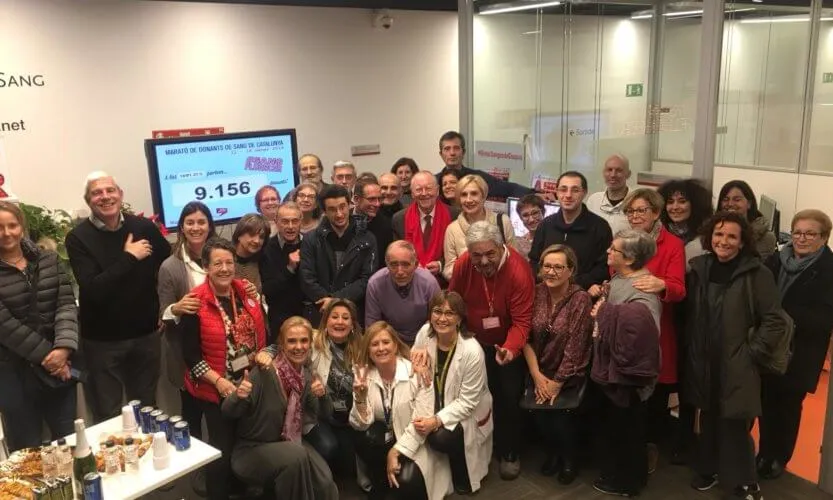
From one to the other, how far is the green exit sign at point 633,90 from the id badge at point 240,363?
10.8 ft

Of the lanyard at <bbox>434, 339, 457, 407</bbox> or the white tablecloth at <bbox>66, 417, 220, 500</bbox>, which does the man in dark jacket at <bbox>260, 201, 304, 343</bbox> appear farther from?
the white tablecloth at <bbox>66, 417, 220, 500</bbox>

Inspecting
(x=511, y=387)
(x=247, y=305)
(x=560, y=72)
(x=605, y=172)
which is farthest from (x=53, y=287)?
(x=560, y=72)

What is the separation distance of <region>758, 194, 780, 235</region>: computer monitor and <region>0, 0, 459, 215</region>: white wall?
11.5 ft

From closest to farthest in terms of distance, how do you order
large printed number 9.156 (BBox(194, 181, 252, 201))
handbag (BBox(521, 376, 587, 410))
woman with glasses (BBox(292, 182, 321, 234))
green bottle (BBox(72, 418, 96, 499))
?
green bottle (BBox(72, 418, 96, 499)) < handbag (BBox(521, 376, 587, 410)) < woman with glasses (BBox(292, 182, 321, 234)) < large printed number 9.156 (BBox(194, 181, 252, 201))

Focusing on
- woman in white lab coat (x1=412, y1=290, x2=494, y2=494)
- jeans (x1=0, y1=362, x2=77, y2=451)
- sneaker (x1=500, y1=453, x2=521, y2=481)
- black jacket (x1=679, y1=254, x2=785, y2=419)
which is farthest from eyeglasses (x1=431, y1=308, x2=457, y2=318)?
jeans (x1=0, y1=362, x2=77, y2=451)

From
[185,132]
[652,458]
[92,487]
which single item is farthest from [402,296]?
[185,132]

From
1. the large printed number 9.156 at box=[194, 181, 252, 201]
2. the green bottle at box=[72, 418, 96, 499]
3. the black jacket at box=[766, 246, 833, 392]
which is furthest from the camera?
the large printed number 9.156 at box=[194, 181, 252, 201]

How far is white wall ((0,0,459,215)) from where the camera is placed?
467 cm

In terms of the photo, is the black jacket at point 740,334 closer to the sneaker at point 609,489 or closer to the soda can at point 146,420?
the sneaker at point 609,489

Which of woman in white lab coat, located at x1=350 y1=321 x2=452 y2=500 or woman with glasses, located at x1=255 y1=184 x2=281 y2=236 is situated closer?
woman in white lab coat, located at x1=350 y1=321 x2=452 y2=500

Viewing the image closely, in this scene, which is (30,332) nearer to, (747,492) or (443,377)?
(443,377)

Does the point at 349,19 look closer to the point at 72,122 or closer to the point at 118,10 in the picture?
the point at 118,10

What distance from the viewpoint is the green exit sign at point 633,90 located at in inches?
182

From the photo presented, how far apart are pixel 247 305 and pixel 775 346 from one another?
2442 mm
